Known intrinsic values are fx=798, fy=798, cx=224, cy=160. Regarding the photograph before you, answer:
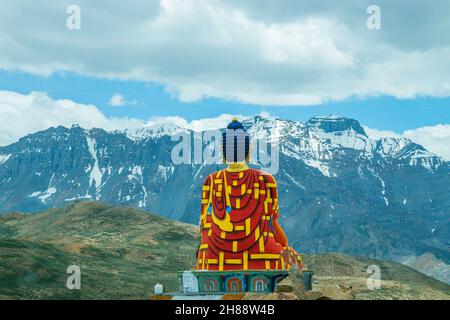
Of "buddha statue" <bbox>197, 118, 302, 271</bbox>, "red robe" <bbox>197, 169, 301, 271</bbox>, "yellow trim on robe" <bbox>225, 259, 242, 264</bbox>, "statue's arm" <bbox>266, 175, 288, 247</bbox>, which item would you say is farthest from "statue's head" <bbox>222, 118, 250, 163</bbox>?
"yellow trim on robe" <bbox>225, 259, 242, 264</bbox>

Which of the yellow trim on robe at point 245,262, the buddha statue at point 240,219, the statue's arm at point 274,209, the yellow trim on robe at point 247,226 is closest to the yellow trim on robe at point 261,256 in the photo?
the buddha statue at point 240,219

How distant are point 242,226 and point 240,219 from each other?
0.41 m

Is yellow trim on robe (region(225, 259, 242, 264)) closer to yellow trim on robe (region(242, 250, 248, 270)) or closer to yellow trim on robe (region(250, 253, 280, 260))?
yellow trim on robe (region(242, 250, 248, 270))

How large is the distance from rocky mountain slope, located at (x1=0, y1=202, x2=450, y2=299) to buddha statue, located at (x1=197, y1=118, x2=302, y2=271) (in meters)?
3.47

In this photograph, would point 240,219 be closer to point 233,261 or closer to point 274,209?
point 274,209

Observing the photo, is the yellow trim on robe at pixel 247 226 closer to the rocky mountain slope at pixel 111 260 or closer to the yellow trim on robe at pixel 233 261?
the yellow trim on robe at pixel 233 261

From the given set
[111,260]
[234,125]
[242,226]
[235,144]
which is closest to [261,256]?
[242,226]

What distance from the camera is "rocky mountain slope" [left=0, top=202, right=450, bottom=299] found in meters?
71.2

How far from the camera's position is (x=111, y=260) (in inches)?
3703

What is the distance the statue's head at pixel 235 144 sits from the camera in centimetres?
4566

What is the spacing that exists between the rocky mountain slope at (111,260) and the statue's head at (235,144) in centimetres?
874
